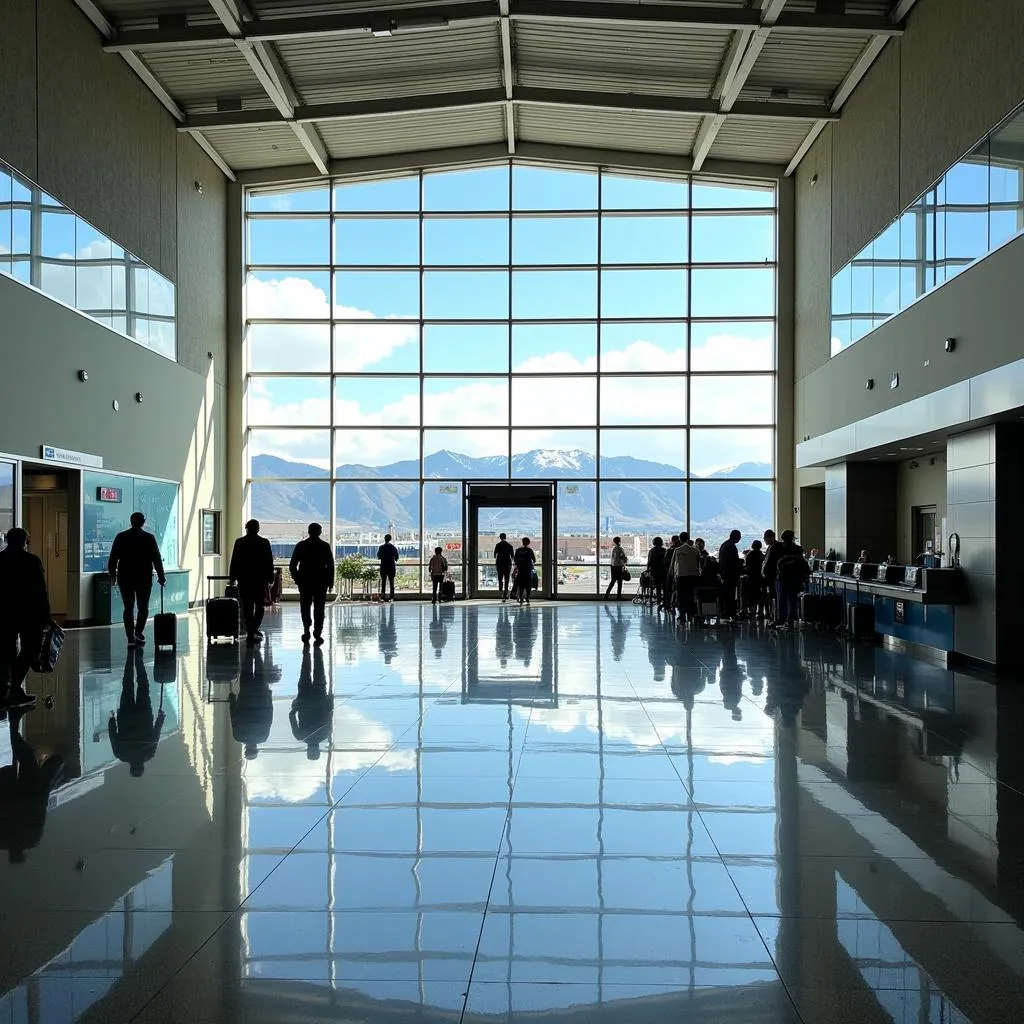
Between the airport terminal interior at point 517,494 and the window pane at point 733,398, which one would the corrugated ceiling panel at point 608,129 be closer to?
the airport terminal interior at point 517,494

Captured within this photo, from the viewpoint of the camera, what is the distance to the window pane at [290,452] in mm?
23547

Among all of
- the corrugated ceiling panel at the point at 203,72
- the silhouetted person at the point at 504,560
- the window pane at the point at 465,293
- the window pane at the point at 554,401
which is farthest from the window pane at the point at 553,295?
the corrugated ceiling panel at the point at 203,72

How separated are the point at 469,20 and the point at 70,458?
8.89 meters

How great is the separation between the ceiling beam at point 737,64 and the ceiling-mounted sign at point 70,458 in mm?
11872

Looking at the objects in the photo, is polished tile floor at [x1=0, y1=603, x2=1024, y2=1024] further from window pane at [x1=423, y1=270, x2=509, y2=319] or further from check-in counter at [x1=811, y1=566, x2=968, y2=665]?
window pane at [x1=423, y1=270, x2=509, y2=319]

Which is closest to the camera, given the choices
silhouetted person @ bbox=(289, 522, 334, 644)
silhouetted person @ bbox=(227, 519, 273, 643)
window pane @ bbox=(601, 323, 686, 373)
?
silhouetted person @ bbox=(227, 519, 273, 643)

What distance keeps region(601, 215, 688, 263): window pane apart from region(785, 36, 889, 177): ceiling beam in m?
2.97

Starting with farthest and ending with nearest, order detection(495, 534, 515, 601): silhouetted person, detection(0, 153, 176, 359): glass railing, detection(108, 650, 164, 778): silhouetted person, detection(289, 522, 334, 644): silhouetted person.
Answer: detection(495, 534, 515, 601): silhouetted person
detection(0, 153, 176, 359): glass railing
detection(289, 522, 334, 644): silhouetted person
detection(108, 650, 164, 778): silhouetted person

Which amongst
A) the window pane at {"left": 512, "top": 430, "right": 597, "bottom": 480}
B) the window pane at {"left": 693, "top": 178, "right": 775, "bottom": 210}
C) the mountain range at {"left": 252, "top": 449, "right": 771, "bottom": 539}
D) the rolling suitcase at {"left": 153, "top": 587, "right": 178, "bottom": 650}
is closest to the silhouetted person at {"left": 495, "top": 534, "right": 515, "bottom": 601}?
the mountain range at {"left": 252, "top": 449, "right": 771, "bottom": 539}

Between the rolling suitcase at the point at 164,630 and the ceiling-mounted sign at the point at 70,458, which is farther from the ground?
the ceiling-mounted sign at the point at 70,458

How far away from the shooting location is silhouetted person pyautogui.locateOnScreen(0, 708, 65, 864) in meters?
4.31

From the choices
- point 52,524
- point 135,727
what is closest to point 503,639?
point 135,727

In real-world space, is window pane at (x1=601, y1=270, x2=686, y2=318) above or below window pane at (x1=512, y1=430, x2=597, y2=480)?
above

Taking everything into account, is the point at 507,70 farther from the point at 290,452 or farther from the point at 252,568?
the point at 252,568
